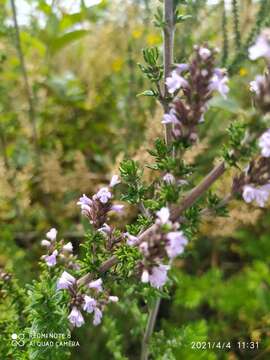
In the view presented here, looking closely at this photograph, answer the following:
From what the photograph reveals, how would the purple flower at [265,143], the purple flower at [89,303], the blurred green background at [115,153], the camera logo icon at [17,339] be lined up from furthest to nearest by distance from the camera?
the blurred green background at [115,153] < the camera logo icon at [17,339] < the purple flower at [89,303] < the purple flower at [265,143]

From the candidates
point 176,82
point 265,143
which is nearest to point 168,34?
point 176,82

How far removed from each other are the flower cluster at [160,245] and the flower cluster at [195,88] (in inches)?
6.5

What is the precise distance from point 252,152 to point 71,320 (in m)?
0.50

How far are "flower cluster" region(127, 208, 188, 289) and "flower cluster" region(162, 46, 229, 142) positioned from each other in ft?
0.54

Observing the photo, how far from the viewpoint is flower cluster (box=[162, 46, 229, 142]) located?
0.80 m

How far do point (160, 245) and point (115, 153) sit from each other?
5.63ft

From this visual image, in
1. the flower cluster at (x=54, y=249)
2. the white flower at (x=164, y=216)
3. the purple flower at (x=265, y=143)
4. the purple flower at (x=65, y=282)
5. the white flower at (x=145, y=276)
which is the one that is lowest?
the purple flower at (x=65, y=282)

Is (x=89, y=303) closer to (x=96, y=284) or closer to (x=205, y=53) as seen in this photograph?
(x=96, y=284)

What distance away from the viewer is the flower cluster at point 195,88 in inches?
31.6

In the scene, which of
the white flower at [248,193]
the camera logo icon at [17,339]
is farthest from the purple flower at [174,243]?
the camera logo icon at [17,339]

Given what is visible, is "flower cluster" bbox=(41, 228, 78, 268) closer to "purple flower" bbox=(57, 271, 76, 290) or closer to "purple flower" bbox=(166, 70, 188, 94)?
"purple flower" bbox=(57, 271, 76, 290)

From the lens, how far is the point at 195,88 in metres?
0.82

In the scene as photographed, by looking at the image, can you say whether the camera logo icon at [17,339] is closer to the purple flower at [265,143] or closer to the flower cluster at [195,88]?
the flower cluster at [195,88]

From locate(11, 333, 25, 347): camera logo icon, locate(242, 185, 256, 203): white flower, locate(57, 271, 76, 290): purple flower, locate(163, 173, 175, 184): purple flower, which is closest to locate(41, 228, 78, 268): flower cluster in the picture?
locate(57, 271, 76, 290): purple flower
